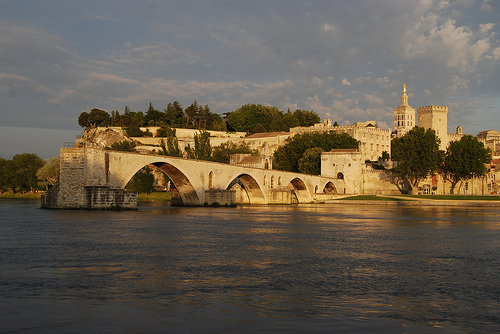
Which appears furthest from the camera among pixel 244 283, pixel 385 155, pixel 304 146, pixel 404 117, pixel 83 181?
pixel 404 117

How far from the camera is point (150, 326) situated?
8055 millimetres

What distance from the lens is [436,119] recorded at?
10562cm

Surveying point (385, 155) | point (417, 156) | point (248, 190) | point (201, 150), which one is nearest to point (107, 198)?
point (248, 190)

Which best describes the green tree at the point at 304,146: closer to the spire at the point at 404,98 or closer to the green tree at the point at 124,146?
the green tree at the point at 124,146

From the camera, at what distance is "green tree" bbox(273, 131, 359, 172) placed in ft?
260

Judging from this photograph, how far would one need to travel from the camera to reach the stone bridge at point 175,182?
33.9 metres

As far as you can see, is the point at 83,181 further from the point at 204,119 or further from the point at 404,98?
the point at 404,98

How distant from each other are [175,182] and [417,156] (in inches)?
1532

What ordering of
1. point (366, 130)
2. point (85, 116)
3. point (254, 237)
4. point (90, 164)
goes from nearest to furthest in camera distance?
1. point (254, 237)
2. point (90, 164)
3. point (366, 130)
4. point (85, 116)

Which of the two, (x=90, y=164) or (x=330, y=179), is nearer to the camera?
(x=90, y=164)

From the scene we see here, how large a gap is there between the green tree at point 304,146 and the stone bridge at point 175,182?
39.4 feet

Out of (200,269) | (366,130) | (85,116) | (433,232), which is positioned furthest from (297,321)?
(85,116)

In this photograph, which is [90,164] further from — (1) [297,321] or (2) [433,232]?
(1) [297,321]

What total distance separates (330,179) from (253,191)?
16299mm
